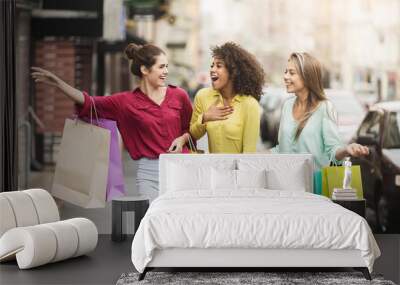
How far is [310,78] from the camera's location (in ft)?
27.0

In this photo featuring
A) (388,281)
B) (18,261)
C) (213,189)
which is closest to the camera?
(388,281)

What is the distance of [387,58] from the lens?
8.23 m

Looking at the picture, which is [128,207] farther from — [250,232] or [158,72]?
[250,232]

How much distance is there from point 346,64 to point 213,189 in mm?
2010

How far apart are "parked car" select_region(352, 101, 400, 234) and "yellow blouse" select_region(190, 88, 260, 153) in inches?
42.3

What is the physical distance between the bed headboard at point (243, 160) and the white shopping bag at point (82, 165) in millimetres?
712

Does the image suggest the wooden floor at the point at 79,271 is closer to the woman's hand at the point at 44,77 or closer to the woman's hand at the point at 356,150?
the woman's hand at the point at 44,77

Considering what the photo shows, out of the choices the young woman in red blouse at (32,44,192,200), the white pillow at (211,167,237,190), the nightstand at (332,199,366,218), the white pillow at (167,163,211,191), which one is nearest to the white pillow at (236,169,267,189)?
the white pillow at (211,167,237,190)

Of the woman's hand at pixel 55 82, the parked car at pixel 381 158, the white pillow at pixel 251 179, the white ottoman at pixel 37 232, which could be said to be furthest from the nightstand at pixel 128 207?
the parked car at pixel 381 158

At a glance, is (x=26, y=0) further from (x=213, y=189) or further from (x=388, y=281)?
(x=388, y=281)

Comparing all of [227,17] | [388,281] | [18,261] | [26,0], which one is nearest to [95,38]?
[26,0]

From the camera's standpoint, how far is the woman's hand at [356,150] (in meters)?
8.21

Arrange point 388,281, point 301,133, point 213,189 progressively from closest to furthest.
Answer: point 388,281 → point 213,189 → point 301,133

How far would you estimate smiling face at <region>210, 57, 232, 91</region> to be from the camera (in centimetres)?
809
